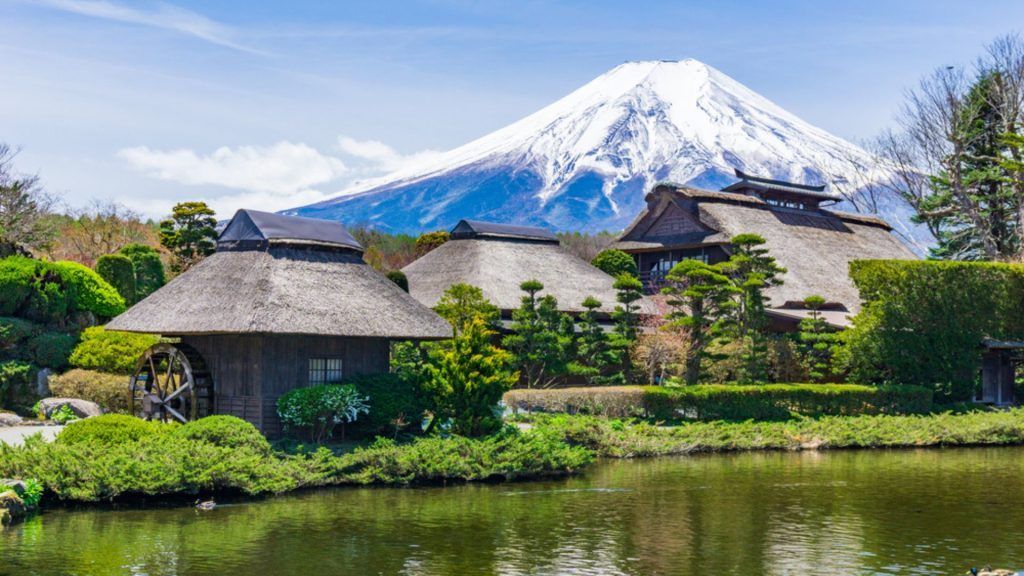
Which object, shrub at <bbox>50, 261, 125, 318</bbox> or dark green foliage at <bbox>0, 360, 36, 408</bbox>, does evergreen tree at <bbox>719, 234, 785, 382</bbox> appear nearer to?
shrub at <bbox>50, 261, 125, 318</bbox>

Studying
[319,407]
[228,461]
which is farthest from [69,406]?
[228,461]

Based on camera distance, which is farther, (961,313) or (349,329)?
(961,313)

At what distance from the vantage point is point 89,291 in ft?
104

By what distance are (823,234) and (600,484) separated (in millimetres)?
35816

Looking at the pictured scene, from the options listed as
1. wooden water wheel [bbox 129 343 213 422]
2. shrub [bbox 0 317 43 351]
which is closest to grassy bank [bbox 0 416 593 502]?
wooden water wheel [bbox 129 343 213 422]

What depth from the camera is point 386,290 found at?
2781 centimetres

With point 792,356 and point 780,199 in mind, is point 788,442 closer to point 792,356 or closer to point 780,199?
point 792,356

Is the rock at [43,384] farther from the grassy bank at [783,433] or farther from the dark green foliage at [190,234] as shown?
the dark green foliage at [190,234]

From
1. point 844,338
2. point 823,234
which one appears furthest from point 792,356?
point 823,234

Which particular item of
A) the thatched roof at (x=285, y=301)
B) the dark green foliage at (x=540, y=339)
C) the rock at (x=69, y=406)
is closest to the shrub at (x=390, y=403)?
the thatched roof at (x=285, y=301)

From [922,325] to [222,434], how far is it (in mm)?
27604

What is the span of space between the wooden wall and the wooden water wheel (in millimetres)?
408

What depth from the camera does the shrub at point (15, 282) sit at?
30.0m

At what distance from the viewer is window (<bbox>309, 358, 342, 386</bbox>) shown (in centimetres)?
2620
